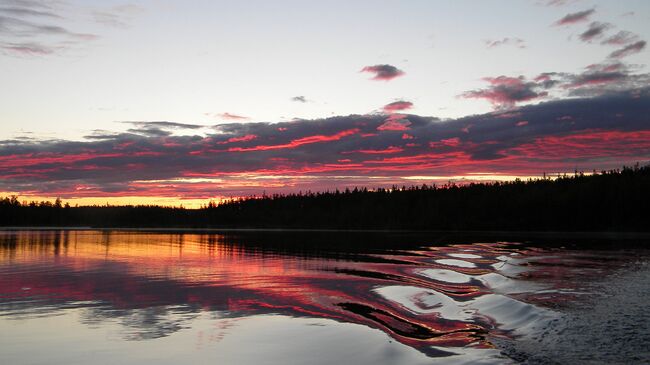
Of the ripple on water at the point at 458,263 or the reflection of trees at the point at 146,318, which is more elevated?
the reflection of trees at the point at 146,318

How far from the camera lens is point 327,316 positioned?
57.6 feet

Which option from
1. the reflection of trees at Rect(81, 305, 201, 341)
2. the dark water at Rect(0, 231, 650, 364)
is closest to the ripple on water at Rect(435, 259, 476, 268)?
the dark water at Rect(0, 231, 650, 364)

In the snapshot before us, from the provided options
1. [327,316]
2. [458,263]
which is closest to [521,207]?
[458,263]

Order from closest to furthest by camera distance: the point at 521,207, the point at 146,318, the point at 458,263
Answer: the point at 146,318 < the point at 458,263 < the point at 521,207

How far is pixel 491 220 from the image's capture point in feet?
472

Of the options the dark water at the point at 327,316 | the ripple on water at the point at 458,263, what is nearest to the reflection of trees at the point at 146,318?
the dark water at the point at 327,316

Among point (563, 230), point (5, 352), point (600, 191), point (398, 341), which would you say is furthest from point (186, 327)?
point (600, 191)

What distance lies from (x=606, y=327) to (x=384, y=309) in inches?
282

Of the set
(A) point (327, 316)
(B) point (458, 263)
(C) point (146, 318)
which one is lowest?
(B) point (458, 263)

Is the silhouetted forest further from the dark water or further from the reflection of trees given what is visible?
the reflection of trees

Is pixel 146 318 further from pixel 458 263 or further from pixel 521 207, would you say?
pixel 521 207

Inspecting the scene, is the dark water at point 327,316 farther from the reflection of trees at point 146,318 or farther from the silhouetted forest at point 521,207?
the silhouetted forest at point 521,207

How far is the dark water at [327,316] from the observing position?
40.7 feet

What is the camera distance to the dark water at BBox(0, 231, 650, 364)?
12391 mm
